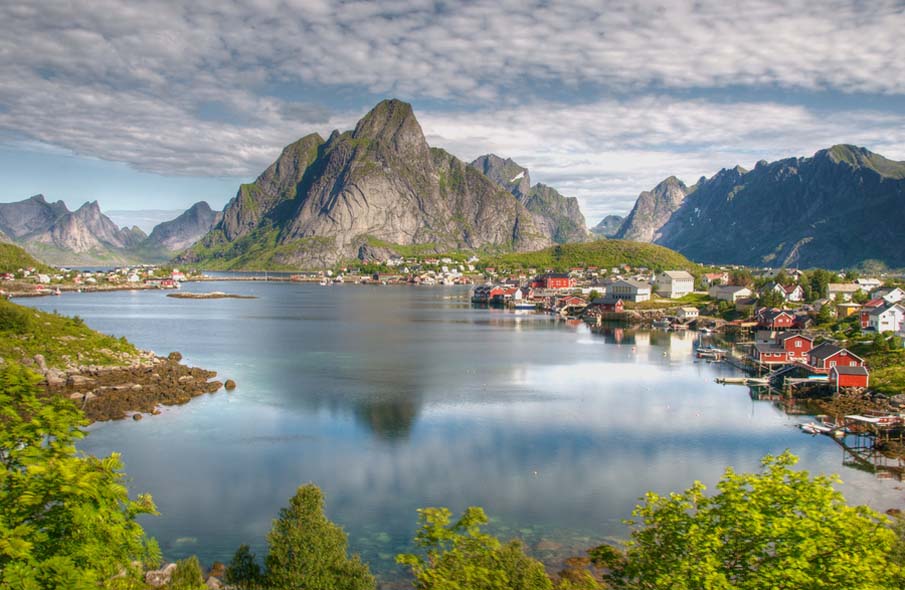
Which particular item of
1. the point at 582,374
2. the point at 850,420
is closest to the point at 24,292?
the point at 582,374

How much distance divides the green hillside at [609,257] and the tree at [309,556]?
127125 mm

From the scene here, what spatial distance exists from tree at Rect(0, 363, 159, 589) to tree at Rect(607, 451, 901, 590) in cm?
662

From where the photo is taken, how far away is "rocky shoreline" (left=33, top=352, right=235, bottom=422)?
2983cm

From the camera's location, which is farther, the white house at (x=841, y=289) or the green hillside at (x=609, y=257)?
the green hillside at (x=609, y=257)

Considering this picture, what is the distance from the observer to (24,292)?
105m

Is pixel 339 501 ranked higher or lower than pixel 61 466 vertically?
lower

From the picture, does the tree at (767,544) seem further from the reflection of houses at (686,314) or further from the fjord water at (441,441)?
the reflection of houses at (686,314)

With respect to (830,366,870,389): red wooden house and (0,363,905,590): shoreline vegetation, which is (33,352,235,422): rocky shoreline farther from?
(830,366,870,389): red wooden house

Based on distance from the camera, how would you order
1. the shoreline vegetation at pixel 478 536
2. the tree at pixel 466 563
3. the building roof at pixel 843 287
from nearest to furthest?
the shoreline vegetation at pixel 478 536 → the tree at pixel 466 563 → the building roof at pixel 843 287

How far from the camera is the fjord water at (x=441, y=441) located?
18.5 metres

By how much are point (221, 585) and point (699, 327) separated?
66.8 m

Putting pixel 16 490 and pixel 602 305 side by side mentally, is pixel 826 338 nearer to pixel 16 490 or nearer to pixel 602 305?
pixel 602 305

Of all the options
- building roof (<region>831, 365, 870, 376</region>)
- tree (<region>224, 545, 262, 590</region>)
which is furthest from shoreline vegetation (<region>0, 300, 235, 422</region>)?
building roof (<region>831, 365, 870, 376</region>)

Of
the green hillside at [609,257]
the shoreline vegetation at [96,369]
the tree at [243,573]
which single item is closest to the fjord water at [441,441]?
the shoreline vegetation at [96,369]
